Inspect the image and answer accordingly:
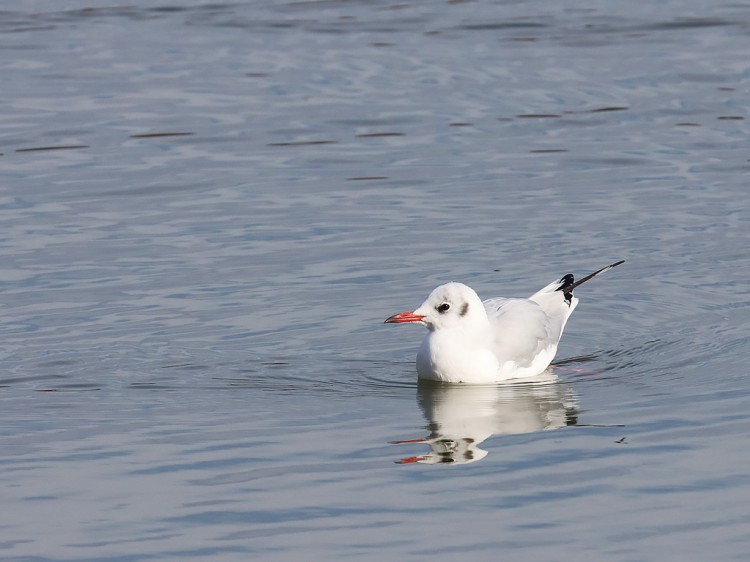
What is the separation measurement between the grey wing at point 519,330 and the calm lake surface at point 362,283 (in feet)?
0.79

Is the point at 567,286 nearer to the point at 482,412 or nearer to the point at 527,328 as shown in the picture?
the point at 527,328

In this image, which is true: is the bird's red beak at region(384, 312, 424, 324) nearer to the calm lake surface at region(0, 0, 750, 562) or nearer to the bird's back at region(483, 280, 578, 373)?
the calm lake surface at region(0, 0, 750, 562)

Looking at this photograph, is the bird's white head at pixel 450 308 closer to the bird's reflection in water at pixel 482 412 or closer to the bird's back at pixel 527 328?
the bird's back at pixel 527 328

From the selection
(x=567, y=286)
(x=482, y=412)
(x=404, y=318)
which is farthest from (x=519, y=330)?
(x=482, y=412)

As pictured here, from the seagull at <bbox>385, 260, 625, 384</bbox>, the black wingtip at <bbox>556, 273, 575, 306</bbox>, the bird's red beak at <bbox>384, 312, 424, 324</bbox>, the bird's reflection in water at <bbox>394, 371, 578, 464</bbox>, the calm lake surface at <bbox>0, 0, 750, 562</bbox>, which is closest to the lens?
the calm lake surface at <bbox>0, 0, 750, 562</bbox>

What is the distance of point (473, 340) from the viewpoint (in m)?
12.1

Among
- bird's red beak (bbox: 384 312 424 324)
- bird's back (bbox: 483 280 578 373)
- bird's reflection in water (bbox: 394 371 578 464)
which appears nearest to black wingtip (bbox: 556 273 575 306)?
bird's back (bbox: 483 280 578 373)

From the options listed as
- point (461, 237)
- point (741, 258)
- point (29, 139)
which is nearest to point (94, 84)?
point (29, 139)

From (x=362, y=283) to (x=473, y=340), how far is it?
2.35 meters

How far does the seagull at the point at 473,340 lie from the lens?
11992 millimetres

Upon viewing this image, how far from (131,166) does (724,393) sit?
9.36 metres

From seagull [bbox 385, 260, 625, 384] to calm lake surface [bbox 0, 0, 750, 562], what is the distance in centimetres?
21

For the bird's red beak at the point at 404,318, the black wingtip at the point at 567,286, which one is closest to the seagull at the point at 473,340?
the bird's red beak at the point at 404,318

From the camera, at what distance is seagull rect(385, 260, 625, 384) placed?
11992mm
